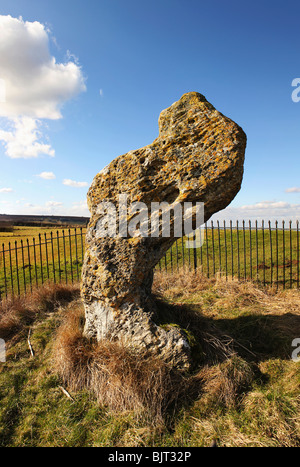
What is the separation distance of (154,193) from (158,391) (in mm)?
2509

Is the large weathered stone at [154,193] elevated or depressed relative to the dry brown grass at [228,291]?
elevated

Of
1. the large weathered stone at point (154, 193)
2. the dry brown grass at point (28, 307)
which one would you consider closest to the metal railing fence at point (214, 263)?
the dry brown grass at point (28, 307)

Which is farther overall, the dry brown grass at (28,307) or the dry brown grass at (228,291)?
the dry brown grass at (228,291)

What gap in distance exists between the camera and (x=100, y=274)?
380 centimetres

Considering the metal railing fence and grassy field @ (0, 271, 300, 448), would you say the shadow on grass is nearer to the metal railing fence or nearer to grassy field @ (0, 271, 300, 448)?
grassy field @ (0, 271, 300, 448)

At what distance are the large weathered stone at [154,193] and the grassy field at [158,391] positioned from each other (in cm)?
28

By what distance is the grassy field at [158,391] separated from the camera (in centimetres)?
274

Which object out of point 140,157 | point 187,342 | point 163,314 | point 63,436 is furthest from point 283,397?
point 140,157

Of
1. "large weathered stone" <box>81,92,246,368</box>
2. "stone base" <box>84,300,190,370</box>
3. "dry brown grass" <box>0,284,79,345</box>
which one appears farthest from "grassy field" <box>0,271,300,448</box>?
"dry brown grass" <box>0,284,79,345</box>

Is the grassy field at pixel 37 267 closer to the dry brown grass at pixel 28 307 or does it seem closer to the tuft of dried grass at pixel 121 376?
the dry brown grass at pixel 28 307

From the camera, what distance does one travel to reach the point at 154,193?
377 centimetres

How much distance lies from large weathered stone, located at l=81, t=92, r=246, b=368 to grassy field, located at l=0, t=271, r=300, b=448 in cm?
28
